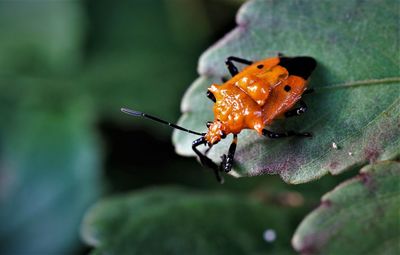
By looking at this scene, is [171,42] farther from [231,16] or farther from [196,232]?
[196,232]

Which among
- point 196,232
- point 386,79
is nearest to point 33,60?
point 196,232

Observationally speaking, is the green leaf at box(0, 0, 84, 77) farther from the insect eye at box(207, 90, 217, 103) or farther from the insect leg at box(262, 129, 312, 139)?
the insect leg at box(262, 129, 312, 139)

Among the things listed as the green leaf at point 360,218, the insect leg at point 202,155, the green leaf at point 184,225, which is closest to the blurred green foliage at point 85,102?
the green leaf at point 184,225

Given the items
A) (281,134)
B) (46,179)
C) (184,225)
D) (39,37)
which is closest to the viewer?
(281,134)

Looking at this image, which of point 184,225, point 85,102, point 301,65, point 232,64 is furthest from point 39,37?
point 301,65

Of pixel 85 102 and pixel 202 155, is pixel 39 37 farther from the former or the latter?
pixel 202 155

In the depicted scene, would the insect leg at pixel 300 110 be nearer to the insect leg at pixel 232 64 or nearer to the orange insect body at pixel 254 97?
the orange insect body at pixel 254 97

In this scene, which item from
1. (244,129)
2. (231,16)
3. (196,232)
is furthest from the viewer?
(231,16)
